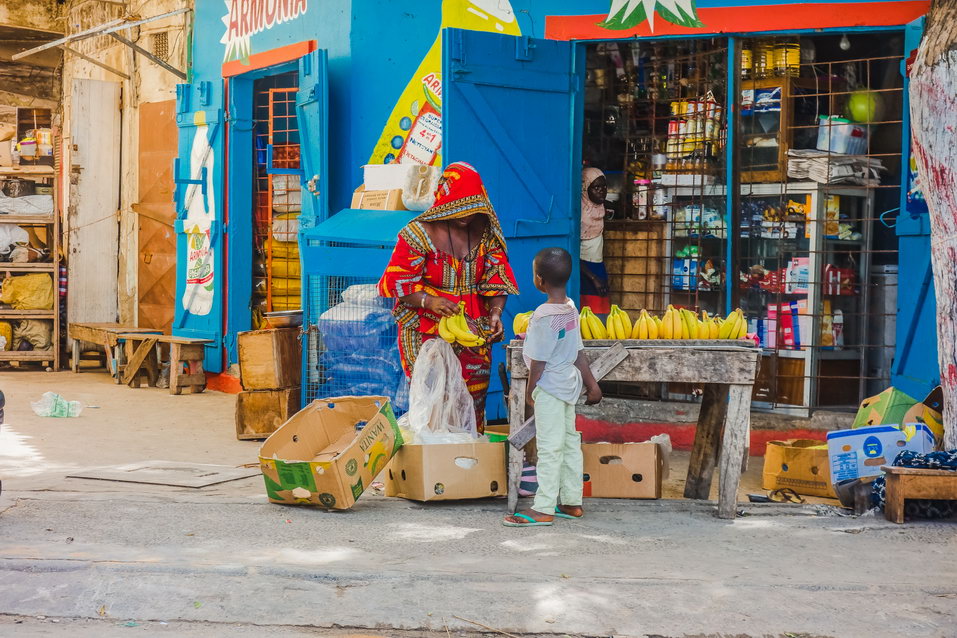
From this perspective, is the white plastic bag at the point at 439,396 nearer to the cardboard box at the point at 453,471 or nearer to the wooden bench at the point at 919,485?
the cardboard box at the point at 453,471

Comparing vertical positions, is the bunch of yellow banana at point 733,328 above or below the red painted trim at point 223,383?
above

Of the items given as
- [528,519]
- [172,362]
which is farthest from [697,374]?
[172,362]

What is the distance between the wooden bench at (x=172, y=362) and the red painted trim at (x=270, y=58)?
2730 mm

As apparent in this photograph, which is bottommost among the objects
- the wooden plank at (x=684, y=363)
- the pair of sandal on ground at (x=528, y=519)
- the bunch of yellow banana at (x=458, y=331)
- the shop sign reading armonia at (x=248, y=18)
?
the pair of sandal on ground at (x=528, y=519)

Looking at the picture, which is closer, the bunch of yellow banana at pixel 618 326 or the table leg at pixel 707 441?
the bunch of yellow banana at pixel 618 326

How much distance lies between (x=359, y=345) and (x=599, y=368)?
2718mm

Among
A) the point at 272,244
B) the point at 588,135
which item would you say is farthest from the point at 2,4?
the point at 588,135

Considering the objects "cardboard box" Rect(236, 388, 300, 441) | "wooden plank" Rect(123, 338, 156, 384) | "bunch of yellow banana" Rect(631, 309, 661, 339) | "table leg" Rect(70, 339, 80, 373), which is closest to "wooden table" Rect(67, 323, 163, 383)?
"table leg" Rect(70, 339, 80, 373)

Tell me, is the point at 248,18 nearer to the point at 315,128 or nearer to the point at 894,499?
the point at 315,128

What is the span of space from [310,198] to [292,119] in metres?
2.28

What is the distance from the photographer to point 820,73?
28.1ft

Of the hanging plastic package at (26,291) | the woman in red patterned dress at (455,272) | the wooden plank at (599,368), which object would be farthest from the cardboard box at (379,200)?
the hanging plastic package at (26,291)

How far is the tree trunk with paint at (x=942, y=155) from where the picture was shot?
5.79 meters

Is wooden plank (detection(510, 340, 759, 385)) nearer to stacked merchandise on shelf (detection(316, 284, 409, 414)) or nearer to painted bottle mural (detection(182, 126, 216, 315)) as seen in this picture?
stacked merchandise on shelf (detection(316, 284, 409, 414))
